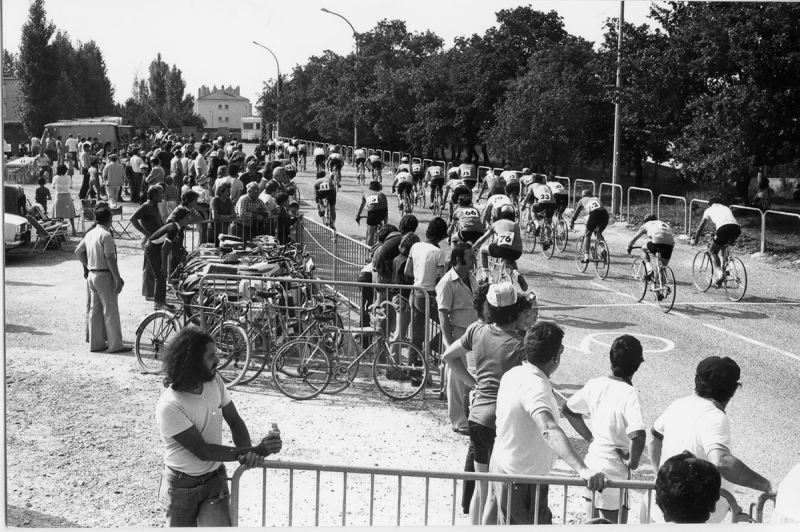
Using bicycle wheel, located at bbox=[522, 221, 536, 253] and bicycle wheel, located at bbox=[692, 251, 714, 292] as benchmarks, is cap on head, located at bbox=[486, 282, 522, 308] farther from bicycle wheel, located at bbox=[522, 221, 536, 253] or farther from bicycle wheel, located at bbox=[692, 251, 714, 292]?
bicycle wheel, located at bbox=[522, 221, 536, 253]

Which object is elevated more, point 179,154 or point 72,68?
point 72,68

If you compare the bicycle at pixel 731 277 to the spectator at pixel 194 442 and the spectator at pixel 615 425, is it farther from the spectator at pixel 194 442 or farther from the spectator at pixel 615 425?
the spectator at pixel 194 442

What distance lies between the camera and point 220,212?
1575 centimetres

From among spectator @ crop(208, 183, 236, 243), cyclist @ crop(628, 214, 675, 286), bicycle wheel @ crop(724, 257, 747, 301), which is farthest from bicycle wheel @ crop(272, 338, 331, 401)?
bicycle wheel @ crop(724, 257, 747, 301)

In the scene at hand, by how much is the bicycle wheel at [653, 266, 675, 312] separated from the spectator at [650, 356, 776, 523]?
31.4 ft

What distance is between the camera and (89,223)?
24734 millimetres

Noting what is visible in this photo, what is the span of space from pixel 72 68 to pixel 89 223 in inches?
175

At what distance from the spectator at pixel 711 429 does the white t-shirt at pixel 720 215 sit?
10202mm

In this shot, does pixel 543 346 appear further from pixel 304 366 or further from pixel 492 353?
pixel 304 366

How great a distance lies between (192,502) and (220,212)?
1070 cm

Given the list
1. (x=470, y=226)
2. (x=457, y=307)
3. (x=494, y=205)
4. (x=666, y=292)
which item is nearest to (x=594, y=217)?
(x=494, y=205)

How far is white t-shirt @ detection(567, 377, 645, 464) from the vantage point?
18.7 ft

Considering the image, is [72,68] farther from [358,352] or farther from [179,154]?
[358,352]

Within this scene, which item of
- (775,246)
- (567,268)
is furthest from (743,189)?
(567,268)
